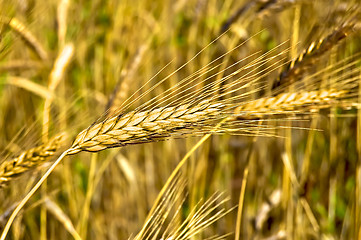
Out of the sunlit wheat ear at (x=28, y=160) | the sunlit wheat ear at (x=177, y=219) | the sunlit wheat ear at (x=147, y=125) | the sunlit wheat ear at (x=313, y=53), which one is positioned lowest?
the sunlit wheat ear at (x=177, y=219)

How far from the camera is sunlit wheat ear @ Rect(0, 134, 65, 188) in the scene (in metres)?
1.20

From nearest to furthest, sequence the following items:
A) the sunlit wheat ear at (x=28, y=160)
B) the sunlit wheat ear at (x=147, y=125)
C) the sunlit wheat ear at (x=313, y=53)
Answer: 1. the sunlit wheat ear at (x=147, y=125)
2. the sunlit wheat ear at (x=28, y=160)
3. the sunlit wheat ear at (x=313, y=53)

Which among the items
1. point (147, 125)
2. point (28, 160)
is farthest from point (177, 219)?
point (147, 125)

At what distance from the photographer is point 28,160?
1.26m

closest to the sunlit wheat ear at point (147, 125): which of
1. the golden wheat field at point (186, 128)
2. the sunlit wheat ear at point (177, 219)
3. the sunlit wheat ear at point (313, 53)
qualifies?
the golden wheat field at point (186, 128)

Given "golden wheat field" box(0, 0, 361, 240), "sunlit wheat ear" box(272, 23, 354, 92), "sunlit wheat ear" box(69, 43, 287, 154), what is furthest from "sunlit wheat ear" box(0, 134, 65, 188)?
"sunlit wheat ear" box(272, 23, 354, 92)

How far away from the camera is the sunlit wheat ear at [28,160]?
1199 millimetres

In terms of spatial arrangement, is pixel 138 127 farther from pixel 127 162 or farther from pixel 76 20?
pixel 76 20

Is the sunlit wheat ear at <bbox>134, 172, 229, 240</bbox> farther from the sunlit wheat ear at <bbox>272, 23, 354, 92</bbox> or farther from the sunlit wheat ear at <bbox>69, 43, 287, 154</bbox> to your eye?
the sunlit wheat ear at <bbox>272, 23, 354, 92</bbox>

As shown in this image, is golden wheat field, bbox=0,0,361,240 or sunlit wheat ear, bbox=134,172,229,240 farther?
golden wheat field, bbox=0,0,361,240

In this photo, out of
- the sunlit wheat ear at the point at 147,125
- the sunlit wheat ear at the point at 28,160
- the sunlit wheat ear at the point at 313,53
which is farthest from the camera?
the sunlit wheat ear at the point at 313,53

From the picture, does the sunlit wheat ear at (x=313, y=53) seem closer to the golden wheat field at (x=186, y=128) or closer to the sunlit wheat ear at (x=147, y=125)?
the golden wheat field at (x=186, y=128)

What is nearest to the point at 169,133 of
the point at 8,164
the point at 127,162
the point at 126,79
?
the point at 8,164

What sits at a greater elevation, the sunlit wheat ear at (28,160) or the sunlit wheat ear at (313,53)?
the sunlit wheat ear at (313,53)
